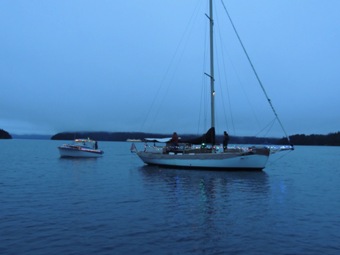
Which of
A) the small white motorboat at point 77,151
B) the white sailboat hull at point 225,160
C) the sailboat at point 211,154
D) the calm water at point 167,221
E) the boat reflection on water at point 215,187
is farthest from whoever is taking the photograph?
the small white motorboat at point 77,151

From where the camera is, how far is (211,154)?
3553 centimetres

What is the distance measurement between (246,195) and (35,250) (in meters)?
14.2

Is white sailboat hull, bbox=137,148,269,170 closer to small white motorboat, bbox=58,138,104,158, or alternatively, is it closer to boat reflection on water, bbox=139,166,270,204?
boat reflection on water, bbox=139,166,270,204

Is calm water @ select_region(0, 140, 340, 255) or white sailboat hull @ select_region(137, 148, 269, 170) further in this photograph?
white sailboat hull @ select_region(137, 148, 269, 170)

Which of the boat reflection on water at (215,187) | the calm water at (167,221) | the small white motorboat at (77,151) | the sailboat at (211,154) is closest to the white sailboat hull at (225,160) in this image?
the sailboat at (211,154)

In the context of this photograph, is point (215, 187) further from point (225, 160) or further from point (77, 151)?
point (77, 151)

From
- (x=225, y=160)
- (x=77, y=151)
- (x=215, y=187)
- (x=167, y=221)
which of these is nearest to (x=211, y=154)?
(x=225, y=160)

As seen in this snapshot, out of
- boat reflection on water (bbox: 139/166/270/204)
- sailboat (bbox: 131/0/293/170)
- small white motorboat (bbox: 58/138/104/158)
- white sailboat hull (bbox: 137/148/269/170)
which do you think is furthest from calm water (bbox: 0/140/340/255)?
small white motorboat (bbox: 58/138/104/158)

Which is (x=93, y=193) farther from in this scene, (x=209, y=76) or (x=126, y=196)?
(x=209, y=76)

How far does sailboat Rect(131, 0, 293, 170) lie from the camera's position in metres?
35.2

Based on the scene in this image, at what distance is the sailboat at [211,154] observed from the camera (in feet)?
116

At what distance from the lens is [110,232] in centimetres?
1241

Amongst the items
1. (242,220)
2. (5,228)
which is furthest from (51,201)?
(242,220)

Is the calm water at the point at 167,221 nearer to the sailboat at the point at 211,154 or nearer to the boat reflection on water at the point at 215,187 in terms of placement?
the boat reflection on water at the point at 215,187
